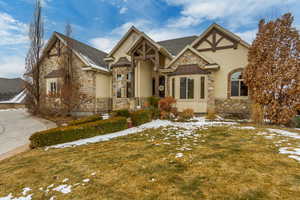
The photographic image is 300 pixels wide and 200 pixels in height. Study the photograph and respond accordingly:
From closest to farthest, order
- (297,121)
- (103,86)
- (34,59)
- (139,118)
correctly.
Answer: (297,121) < (139,118) < (34,59) < (103,86)

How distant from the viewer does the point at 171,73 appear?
12602mm

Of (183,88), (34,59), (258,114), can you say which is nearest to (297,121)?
(258,114)

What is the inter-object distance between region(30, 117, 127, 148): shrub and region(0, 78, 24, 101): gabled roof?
28896 mm

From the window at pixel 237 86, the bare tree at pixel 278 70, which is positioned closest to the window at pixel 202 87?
the window at pixel 237 86

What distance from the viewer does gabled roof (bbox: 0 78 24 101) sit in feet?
93.1

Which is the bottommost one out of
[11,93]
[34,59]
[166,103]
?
[166,103]

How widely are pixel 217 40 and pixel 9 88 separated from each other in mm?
40830

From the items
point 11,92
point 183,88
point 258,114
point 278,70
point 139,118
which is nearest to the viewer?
point 278,70

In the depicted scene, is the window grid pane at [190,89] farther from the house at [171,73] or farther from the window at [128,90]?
the window at [128,90]

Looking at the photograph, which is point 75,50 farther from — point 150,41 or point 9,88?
point 9,88

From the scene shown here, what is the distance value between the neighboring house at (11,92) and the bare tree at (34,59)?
13.8 m

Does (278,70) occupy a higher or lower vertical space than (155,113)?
higher

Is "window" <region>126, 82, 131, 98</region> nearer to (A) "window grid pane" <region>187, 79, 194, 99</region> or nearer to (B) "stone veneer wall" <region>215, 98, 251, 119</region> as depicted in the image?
(A) "window grid pane" <region>187, 79, 194, 99</region>

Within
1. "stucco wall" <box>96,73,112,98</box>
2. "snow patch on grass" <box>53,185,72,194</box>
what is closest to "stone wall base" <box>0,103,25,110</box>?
"stucco wall" <box>96,73,112,98</box>
